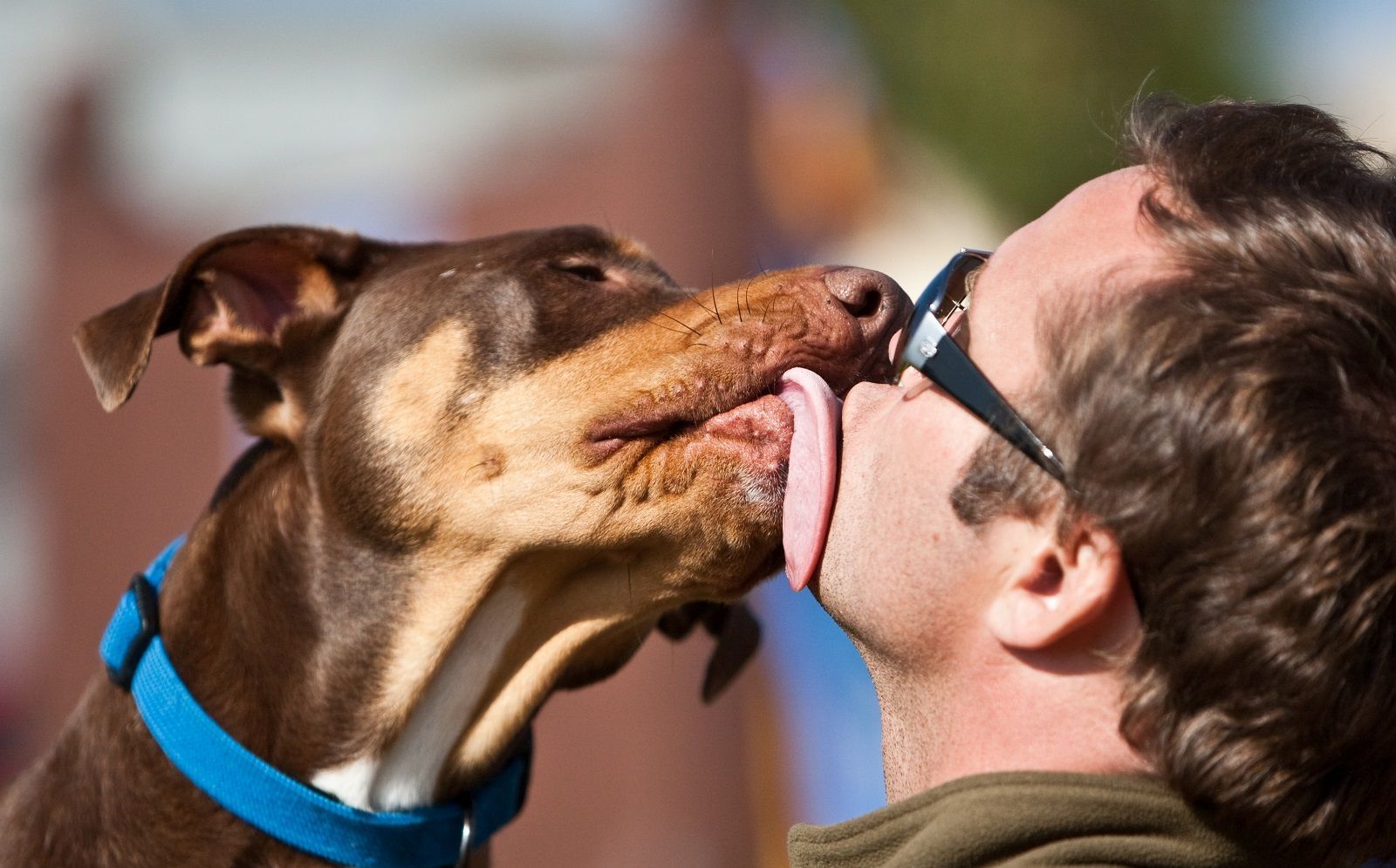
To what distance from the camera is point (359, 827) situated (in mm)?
3033

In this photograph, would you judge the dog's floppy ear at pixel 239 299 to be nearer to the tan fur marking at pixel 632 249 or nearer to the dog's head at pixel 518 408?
the dog's head at pixel 518 408

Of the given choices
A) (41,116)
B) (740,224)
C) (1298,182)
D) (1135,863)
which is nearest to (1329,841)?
(1135,863)

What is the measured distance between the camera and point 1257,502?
2.16 m

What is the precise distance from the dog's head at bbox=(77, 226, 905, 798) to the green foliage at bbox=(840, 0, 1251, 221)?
11068 millimetres

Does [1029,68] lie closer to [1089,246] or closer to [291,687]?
[1089,246]

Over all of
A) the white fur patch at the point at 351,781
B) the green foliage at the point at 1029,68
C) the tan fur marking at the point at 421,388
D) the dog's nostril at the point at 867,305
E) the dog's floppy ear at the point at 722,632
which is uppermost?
the dog's nostril at the point at 867,305

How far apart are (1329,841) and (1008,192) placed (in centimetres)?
1236

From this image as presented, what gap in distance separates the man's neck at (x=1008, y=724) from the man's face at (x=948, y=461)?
7cm

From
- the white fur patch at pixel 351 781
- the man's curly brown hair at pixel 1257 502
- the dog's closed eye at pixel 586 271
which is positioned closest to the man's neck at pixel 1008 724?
the man's curly brown hair at pixel 1257 502

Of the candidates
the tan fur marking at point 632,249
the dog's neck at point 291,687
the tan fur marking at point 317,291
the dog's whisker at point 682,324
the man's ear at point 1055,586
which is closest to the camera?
the man's ear at point 1055,586

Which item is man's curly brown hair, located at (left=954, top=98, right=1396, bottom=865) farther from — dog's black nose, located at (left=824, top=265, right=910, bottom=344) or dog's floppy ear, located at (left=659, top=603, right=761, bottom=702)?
dog's floppy ear, located at (left=659, top=603, right=761, bottom=702)

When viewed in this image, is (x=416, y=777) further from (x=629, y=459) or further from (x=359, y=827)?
(x=629, y=459)

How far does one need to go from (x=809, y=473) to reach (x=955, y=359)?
1.40 ft

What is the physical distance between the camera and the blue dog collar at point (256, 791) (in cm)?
299
